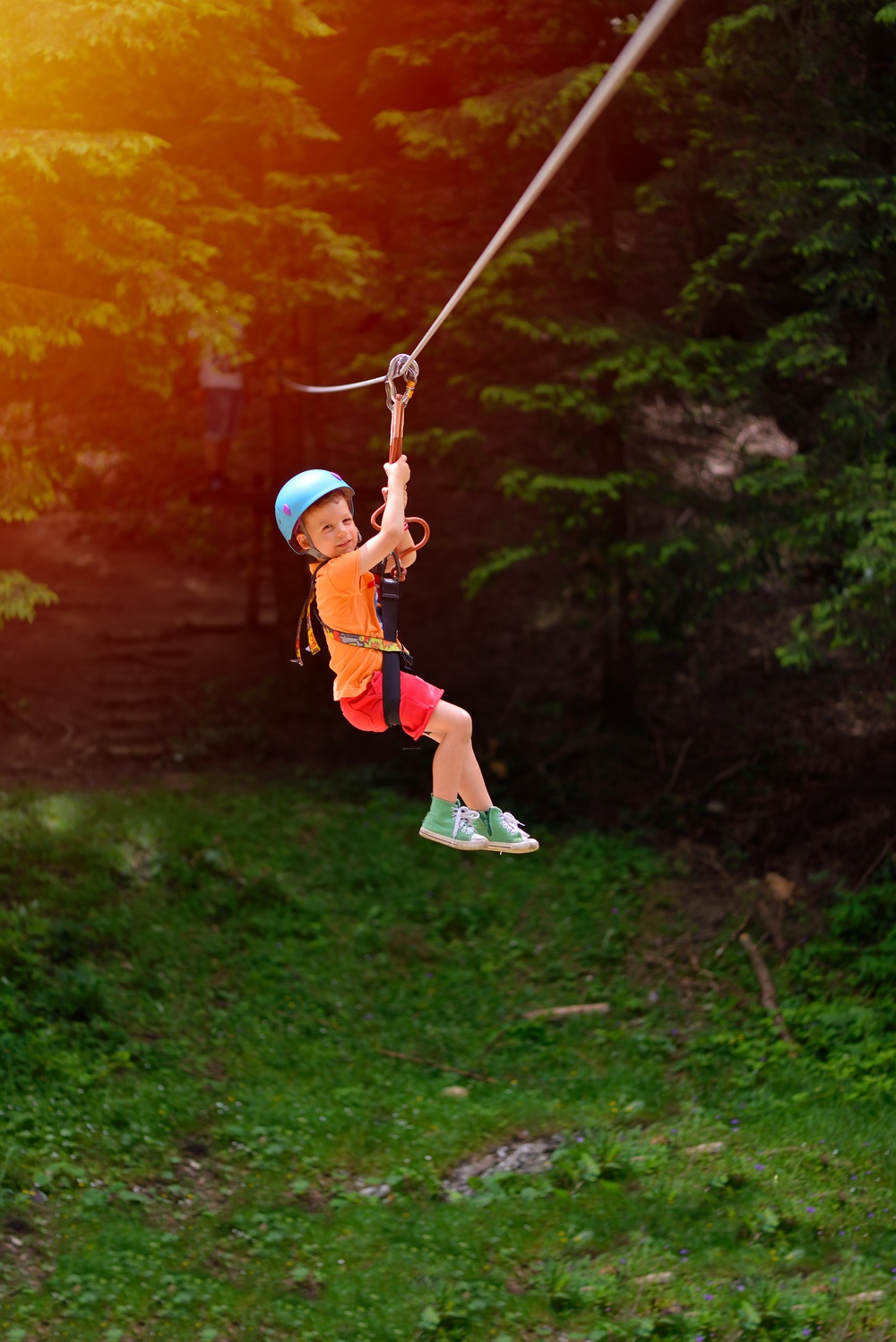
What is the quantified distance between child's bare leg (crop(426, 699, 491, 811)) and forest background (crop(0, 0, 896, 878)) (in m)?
4.51

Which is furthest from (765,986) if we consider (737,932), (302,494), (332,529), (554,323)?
(302,494)

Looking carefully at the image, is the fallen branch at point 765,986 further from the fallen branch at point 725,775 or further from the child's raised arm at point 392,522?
the child's raised arm at point 392,522

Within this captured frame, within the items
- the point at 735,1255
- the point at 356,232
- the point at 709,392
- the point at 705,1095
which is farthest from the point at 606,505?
the point at 735,1255

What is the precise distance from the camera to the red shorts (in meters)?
4.05

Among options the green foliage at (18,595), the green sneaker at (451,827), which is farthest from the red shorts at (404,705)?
the green foliage at (18,595)

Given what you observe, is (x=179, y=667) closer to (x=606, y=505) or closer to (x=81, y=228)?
(x=606, y=505)

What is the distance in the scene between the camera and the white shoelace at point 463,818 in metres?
4.15

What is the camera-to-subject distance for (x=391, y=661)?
4.02 m

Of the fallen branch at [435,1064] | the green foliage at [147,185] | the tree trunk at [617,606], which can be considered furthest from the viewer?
the tree trunk at [617,606]

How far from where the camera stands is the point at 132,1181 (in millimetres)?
8172

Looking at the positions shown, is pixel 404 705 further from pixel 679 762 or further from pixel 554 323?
pixel 679 762

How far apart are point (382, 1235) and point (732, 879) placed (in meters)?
4.78

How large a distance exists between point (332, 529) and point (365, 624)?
305 millimetres

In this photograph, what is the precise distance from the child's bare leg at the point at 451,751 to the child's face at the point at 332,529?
564 millimetres
